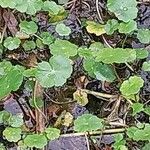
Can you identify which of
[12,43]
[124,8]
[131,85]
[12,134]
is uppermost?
[124,8]

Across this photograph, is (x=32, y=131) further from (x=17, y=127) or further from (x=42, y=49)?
(x=42, y=49)

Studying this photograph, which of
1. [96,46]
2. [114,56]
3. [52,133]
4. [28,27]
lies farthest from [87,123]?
[28,27]

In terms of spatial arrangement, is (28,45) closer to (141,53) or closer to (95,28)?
(95,28)

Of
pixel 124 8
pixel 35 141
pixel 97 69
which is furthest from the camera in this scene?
pixel 124 8

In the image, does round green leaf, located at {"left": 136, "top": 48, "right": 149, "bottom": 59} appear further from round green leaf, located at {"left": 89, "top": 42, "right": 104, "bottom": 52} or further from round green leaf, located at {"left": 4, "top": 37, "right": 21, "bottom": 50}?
round green leaf, located at {"left": 4, "top": 37, "right": 21, "bottom": 50}

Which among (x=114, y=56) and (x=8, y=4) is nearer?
(x=114, y=56)

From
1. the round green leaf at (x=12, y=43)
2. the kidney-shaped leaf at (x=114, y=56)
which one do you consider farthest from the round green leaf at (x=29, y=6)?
the kidney-shaped leaf at (x=114, y=56)
